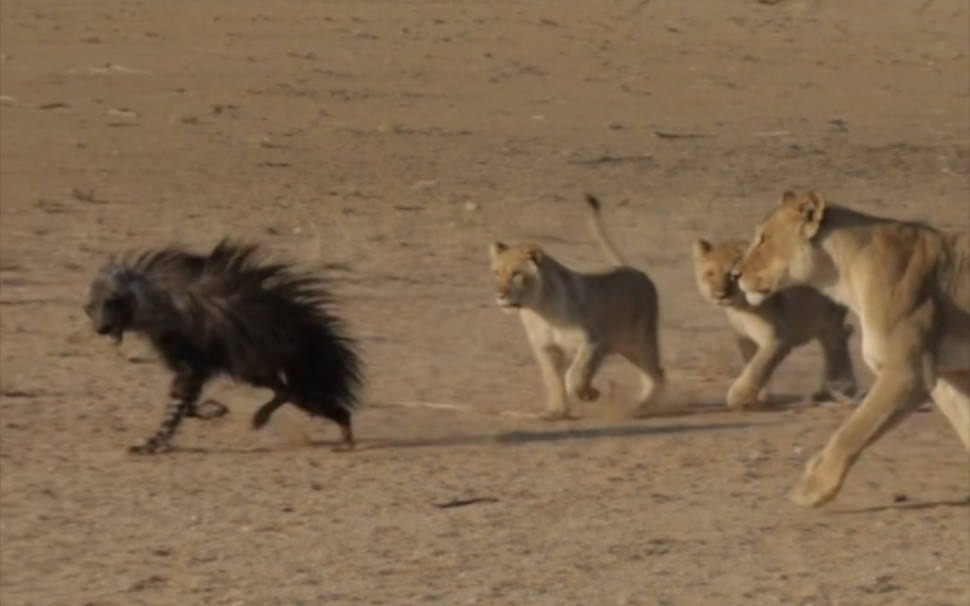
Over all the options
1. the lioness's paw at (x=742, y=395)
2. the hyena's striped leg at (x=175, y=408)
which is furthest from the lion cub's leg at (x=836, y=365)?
the hyena's striped leg at (x=175, y=408)

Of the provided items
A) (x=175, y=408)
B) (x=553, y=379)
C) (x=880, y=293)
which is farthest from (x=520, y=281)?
(x=880, y=293)

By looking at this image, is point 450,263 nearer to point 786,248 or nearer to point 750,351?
point 750,351

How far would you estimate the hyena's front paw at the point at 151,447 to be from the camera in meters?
11.1

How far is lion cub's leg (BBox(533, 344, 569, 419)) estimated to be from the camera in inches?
473

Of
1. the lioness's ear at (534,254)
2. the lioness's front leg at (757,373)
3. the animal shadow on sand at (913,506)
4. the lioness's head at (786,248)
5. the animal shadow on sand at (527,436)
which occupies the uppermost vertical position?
the lioness's head at (786,248)

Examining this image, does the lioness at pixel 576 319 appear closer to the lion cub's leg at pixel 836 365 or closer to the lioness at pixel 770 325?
the lioness at pixel 770 325

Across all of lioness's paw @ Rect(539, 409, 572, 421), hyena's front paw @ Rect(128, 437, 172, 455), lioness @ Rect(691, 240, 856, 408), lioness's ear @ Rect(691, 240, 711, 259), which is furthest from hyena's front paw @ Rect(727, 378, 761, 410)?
hyena's front paw @ Rect(128, 437, 172, 455)

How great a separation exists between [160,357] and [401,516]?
2.02 m

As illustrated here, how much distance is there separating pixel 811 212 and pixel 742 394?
197cm

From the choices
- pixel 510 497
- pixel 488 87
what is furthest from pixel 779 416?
pixel 488 87

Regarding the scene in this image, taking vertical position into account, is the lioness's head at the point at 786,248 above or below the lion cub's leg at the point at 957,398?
above

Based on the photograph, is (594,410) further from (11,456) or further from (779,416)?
(11,456)

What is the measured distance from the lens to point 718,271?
1202 centimetres

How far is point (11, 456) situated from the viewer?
11.1 m
